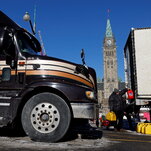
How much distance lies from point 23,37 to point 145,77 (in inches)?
327

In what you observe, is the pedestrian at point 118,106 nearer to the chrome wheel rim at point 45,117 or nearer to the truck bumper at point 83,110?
the truck bumper at point 83,110

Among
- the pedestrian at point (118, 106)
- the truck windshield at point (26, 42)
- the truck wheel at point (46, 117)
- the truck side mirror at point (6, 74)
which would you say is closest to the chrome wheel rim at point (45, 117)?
the truck wheel at point (46, 117)

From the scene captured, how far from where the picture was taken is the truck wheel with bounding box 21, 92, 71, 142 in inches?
144

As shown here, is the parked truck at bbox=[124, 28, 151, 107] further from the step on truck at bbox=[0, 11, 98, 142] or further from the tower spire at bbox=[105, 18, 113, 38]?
the tower spire at bbox=[105, 18, 113, 38]

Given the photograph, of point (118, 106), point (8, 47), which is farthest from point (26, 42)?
point (118, 106)

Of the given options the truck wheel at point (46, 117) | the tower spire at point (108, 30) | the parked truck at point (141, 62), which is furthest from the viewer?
the tower spire at point (108, 30)

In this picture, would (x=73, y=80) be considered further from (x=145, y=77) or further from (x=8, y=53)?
(x=145, y=77)

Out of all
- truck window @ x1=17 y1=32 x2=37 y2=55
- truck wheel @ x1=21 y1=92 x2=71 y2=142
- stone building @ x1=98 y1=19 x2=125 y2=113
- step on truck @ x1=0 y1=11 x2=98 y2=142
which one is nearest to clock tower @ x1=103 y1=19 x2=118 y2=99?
stone building @ x1=98 y1=19 x2=125 y2=113

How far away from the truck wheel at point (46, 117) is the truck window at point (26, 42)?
1.33 m

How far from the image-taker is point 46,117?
12.3 feet

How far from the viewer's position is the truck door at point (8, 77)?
12.9ft

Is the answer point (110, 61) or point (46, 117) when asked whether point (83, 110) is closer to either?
point (46, 117)

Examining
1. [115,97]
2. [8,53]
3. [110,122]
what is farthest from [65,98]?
[110,122]

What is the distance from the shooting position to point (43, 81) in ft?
12.8
